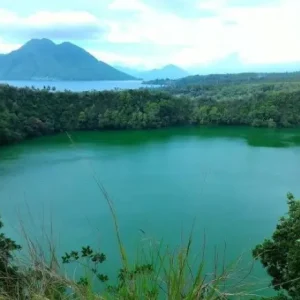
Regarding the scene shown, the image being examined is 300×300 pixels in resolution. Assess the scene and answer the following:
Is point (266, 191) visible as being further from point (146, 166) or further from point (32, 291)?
point (32, 291)

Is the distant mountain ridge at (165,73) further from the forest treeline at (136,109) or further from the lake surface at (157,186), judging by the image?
the lake surface at (157,186)

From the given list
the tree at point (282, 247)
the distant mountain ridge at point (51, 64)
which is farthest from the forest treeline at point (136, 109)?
the distant mountain ridge at point (51, 64)

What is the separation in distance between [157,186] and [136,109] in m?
12.9

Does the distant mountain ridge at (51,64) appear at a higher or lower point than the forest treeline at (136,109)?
higher

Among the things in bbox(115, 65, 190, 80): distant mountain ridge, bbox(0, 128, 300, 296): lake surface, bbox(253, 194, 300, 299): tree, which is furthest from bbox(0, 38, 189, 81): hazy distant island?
bbox(253, 194, 300, 299): tree

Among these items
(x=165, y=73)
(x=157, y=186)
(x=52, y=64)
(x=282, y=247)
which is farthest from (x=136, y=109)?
(x=165, y=73)

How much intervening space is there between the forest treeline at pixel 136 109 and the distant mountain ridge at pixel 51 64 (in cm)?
4043

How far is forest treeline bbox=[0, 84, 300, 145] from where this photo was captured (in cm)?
2291

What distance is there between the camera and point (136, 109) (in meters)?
24.7

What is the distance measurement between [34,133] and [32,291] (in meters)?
21.0

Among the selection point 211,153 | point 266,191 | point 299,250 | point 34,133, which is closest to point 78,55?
point 34,133

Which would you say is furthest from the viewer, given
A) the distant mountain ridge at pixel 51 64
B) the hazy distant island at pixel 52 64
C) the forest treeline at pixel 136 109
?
the distant mountain ridge at pixel 51 64

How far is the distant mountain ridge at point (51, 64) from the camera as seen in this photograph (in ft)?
216

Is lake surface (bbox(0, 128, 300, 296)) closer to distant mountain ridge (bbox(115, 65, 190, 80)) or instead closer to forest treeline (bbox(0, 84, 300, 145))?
forest treeline (bbox(0, 84, 300, 145))
